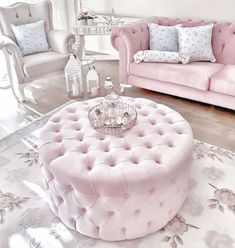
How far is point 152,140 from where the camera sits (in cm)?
174

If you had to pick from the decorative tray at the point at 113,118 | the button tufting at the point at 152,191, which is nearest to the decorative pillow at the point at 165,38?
the decorative tray at the point at 113,118

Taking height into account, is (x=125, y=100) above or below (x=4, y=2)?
below

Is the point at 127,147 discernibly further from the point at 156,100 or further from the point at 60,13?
the point at 60,13

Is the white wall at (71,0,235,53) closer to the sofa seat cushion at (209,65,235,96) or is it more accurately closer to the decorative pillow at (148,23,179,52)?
the decorative pillow at (148,23,179,52)

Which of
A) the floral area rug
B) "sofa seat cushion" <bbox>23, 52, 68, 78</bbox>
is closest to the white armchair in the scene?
"sofa seat cushion" <bbox>23, 52, 68, 78</bbox>

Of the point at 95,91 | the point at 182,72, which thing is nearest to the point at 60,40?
the point at 95,91

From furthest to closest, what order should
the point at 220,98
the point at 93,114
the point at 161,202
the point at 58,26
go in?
1. the point at 58,26
2. the point at 220,98
3. the point at 93,114
4. the point at 161,202

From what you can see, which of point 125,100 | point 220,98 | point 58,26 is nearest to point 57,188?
point 125,100

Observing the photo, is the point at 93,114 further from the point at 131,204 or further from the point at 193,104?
the point at 193,104

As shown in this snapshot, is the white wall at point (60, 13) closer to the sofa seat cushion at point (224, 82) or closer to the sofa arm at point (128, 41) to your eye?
the sofa arm at point (128, 41)

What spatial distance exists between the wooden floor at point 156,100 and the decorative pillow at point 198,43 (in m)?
0.50

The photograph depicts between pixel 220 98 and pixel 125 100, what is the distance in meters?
1.12

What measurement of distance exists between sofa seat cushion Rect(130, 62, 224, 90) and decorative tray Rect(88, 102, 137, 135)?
1.09 m

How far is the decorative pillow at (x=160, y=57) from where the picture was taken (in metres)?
3.05
